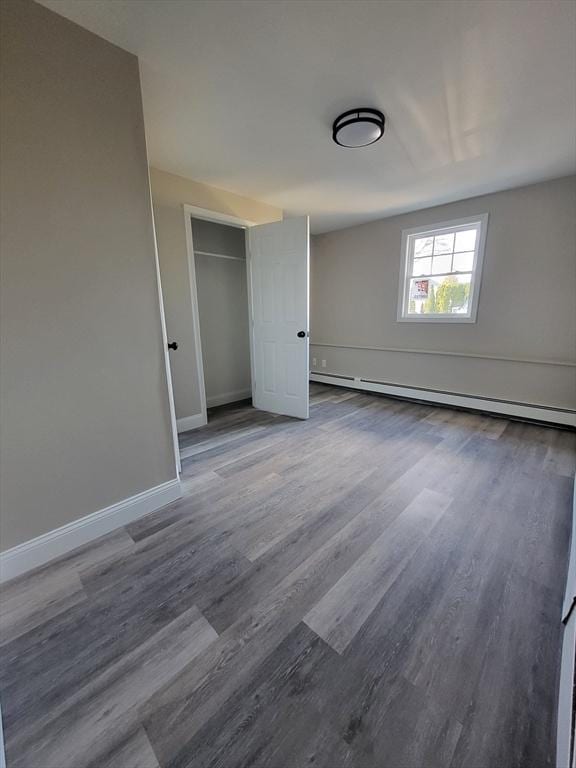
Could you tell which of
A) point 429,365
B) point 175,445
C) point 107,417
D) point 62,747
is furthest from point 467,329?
point 62,747

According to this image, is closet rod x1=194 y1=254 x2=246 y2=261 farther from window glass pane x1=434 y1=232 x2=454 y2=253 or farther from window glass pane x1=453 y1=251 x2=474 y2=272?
window glass pane x1=453 y1=251 x2=474 y2=272

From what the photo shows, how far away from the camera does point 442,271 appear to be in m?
3.80

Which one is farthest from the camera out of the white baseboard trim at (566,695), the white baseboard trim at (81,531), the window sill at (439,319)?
the window sill at (439,319)

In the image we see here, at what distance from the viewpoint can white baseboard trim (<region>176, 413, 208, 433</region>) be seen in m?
3.23

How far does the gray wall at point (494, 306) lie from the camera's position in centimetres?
306

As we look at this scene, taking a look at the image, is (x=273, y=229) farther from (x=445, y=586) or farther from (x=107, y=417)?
(x=445, y=586)

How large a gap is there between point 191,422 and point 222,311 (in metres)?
→ 1.64

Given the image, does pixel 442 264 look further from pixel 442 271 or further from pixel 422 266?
pixel 422 266

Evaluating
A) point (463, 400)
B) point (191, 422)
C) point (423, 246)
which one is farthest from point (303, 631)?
point (423, 246)

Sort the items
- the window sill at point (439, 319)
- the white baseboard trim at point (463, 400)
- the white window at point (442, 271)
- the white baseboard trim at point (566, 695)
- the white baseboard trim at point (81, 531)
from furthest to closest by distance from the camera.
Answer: the window sill at point (439, 319)
the white window at point (442, 271)
the white baseboard trim at point (463, 400)
the white baseboard trim at point (81, 531)
the white baseboard trim at point (566, 695)

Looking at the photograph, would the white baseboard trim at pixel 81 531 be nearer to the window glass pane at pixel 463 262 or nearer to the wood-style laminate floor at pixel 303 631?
the wood-style laminate floor at pixel 303 631

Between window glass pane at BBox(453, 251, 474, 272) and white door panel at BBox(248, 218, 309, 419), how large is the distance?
6.39 feet

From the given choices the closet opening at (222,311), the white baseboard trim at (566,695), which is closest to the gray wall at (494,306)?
the closet opening at (222,311)

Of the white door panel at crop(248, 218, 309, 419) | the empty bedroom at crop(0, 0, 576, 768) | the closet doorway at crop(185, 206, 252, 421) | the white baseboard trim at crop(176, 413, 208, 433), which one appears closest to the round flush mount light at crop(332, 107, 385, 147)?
the empty bedroom at crop(0, 0, 576, 768)
